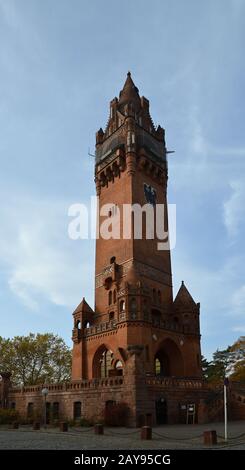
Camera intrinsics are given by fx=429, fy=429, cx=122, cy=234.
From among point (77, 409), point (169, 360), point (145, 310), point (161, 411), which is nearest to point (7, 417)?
point (77, 409)

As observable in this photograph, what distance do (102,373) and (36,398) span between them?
6222 millimetres

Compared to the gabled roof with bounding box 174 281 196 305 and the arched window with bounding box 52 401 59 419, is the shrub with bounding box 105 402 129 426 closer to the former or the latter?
the arched window with bounding box 52 401 59 419

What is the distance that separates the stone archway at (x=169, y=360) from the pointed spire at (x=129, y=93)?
29.4 meters

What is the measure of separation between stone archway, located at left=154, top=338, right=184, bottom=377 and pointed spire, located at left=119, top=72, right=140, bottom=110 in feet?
96.4

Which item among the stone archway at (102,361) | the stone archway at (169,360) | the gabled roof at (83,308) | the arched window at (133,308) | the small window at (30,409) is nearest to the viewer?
the arched window at (133,308)

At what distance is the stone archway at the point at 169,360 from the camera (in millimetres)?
40031

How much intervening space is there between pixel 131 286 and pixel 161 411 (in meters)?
10.9

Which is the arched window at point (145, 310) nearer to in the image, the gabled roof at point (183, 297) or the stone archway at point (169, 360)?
the stone archway at point (169, 360)

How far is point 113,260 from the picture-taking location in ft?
144

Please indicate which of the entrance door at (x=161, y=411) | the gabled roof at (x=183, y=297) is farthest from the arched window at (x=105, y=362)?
the entrance door at (x=161, y=411)

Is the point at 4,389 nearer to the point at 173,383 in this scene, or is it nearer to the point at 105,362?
the point at 105,362

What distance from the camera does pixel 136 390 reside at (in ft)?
88.4

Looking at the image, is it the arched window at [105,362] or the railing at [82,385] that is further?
the arched window at [105,362]
